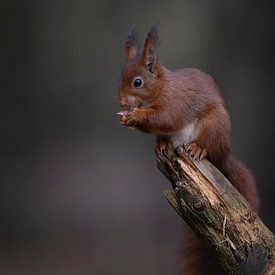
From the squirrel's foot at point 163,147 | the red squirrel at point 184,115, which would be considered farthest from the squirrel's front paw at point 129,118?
the squirrel's foot at point 163,147

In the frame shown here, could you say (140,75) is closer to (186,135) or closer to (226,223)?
(186,135)

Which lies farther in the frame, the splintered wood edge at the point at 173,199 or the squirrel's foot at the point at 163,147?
the squirrel's foot at the point at 163,147

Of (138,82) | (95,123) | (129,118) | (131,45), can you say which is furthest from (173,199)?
(95,123)

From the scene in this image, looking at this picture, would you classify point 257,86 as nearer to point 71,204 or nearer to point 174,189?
point 71,204

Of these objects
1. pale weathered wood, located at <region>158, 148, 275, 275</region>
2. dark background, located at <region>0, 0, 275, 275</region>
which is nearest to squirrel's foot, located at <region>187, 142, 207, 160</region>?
pale weathered wood, located at <region>158, 148, 275, 275</region>

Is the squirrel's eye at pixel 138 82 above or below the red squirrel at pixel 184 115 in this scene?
above

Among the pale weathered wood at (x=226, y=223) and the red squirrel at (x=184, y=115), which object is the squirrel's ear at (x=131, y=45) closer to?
the red squirrel at (x=184, y=115)
